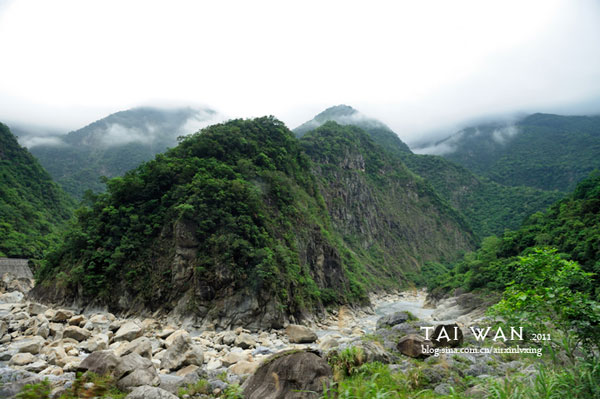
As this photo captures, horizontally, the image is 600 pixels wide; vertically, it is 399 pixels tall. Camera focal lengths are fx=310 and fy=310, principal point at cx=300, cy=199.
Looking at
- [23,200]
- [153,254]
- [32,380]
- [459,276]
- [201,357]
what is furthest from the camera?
[23,200]

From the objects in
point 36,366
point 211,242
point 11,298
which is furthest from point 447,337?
point 11,298

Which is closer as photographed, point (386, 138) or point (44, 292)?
point (44, 292)

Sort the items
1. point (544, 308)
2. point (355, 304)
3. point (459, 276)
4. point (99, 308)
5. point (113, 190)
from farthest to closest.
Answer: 1. point (459, 276)
2. point (355, 304)
3. point (113, 190)
4. point (99, 308)
5. point (544, 308)

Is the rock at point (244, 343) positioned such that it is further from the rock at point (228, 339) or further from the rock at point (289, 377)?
the rock at point (289, 377)

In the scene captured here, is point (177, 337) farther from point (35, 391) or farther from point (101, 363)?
point (35, 391)

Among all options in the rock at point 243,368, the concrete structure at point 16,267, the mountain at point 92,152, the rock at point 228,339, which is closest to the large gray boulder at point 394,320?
the rock at point 243,368

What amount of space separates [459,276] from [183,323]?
44565mm

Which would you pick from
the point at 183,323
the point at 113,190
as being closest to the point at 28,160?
the point at 113,190

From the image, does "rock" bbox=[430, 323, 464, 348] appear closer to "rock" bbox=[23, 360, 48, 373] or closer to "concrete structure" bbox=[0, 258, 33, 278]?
"rock" bbox=[23, 360, 48, 373]

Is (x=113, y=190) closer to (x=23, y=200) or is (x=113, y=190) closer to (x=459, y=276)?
(x=23, y=200)

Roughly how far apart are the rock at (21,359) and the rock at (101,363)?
496cm

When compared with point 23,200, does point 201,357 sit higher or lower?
lower

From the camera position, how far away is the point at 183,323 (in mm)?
25547

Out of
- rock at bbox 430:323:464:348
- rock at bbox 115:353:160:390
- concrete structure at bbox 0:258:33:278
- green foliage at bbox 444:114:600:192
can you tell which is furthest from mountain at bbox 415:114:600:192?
concrete structure at bbox 0:258:33:278
